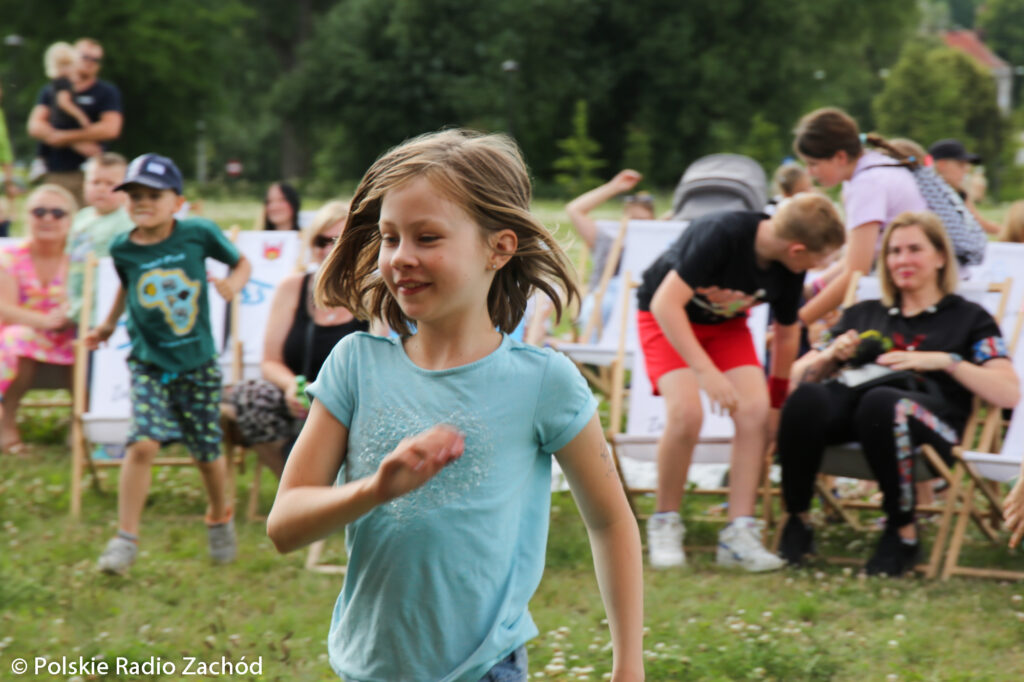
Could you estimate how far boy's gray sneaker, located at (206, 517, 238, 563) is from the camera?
525 cm

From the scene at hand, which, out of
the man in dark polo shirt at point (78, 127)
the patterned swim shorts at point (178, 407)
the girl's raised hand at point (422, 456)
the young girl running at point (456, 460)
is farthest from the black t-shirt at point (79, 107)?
the girl's raised hand at point (422, 456)

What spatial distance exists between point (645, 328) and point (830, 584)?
53.4 inches

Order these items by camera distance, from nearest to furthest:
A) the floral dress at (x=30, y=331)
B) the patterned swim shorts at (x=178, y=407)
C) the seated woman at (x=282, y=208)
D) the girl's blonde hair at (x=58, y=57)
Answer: the patterned swim shorts at (x=178, y=407)
the floral dress at (x=30, y=331)
the seated woman at (x=282, y=208)
the girl's blonde hair at (x=58, y=57)

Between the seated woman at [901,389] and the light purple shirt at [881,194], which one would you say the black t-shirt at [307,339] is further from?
the light purple shirt at [881,194]

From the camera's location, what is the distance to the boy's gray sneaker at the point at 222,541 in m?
5.25

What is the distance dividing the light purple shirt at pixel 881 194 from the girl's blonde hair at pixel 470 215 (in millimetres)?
3903

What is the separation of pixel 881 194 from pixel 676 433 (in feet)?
5.13

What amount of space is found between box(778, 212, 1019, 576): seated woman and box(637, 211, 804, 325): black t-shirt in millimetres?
467

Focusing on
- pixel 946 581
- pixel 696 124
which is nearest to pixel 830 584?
pixel 946 581

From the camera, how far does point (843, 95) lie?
36.3m

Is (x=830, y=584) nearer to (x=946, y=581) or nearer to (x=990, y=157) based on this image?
(x=946, y=581)

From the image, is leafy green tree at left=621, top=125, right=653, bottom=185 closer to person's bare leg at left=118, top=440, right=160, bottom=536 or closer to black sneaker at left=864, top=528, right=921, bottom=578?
black sneaker at left=864, top=528, right=921, bottom=578

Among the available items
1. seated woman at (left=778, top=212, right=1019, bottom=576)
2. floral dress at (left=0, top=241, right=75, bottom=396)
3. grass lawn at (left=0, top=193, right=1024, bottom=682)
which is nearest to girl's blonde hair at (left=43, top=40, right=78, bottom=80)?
floral dress at (left=0, top=241, right=75, bottom=396)

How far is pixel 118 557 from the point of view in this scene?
5.05 meters
